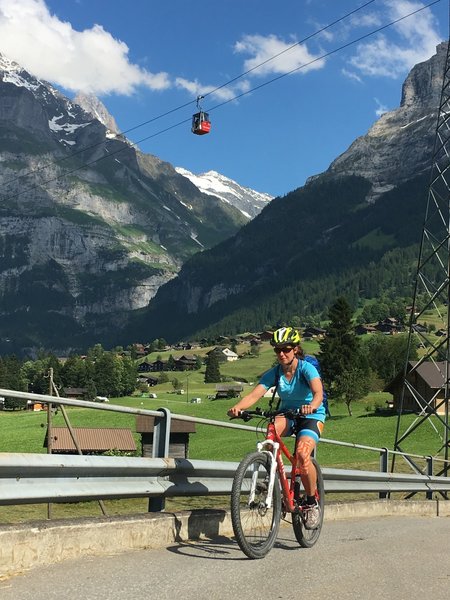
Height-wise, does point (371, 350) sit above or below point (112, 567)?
above

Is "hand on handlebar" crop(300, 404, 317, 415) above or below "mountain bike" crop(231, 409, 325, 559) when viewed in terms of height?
above

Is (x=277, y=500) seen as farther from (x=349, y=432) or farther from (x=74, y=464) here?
(x=349, y=432)

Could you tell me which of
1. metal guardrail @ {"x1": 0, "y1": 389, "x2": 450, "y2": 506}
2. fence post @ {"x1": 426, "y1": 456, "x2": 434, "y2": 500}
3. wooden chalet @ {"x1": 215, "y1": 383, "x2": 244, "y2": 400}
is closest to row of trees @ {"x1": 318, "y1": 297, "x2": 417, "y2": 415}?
wooden chalet @ {"x1": 215, "y1": 383, "x2": 244, "y2": 400}

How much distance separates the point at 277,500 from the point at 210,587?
79.4 inches

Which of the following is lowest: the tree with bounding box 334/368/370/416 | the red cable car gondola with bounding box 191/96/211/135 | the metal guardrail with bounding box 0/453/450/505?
the metal guardrail with bounding box 0/453/450/505

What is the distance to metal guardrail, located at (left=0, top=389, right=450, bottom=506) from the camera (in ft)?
18.7

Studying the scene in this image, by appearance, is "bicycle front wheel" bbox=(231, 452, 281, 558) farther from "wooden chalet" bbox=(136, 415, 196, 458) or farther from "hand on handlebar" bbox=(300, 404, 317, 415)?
"wooden chalet" bbox=(136, 415, 196, 458)

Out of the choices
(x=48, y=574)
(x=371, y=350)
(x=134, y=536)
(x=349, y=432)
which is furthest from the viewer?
(x=371, y=350)

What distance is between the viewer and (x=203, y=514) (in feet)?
25.6

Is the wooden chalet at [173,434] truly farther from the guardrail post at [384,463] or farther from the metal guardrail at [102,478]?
the metal guardrail at [102,478]

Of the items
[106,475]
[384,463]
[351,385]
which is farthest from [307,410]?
[351,385]

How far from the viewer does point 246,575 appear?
19.9ft

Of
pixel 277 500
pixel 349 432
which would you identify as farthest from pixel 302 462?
pixel 349 432

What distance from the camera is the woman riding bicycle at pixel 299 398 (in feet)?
25.4
